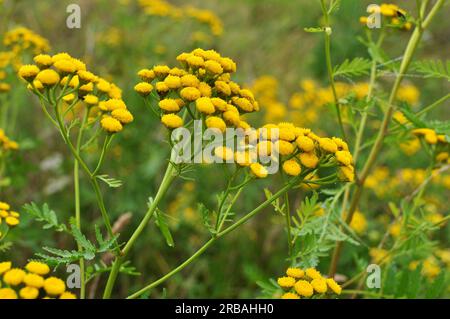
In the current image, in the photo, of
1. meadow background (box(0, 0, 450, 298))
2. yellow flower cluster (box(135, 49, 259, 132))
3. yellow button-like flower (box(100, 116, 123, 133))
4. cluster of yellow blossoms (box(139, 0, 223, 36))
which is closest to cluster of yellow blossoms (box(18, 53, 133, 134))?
yellow button-like flower (box(100, 116, 123, 133))

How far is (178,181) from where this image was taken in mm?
4953

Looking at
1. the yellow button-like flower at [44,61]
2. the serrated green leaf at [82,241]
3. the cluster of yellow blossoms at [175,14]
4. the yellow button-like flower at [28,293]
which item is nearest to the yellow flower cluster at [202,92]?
the yellow button-like flower at [44,61]

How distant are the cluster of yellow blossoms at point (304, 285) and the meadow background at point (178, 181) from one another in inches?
37.7

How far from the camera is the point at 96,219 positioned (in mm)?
4445

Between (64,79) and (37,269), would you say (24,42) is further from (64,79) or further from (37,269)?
(37,269)

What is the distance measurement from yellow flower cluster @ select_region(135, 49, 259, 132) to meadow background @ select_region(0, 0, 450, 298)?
1.15 metres

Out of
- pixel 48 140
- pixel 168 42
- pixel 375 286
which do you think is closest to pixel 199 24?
pixel 168 42

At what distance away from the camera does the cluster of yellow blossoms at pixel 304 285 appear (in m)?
1.96

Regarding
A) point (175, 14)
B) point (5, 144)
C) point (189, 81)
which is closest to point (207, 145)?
point (189, 81)

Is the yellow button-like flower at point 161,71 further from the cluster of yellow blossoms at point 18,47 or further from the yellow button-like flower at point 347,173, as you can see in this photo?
the cluster of yellow blossoms at point 18,47

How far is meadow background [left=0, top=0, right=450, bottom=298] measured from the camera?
4.00m

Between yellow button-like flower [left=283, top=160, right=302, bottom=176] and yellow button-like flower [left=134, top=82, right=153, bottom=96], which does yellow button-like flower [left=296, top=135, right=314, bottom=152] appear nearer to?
yellow button-like flower [left=283, top=160, right=302, bottom=176]

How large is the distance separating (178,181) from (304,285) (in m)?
3.06

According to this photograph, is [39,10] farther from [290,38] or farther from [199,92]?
[199,92]
